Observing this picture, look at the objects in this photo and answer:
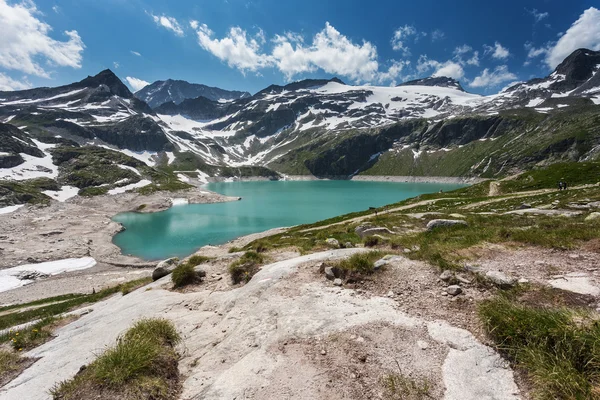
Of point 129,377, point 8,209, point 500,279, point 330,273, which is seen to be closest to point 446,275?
point 500,279

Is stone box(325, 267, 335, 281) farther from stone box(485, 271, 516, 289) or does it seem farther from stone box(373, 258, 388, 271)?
stone box(485, 271, 516, 289)

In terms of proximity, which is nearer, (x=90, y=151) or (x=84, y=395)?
(x=84, y=395)

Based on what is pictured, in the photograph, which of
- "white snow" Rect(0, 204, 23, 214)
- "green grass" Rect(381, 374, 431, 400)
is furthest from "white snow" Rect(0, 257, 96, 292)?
"white snow" Rect(0, 204, 23, 214)

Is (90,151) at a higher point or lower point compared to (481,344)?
higher

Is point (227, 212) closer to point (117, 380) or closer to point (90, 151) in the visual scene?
point (117, 380)

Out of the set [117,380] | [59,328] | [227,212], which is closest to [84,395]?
[117,380]
